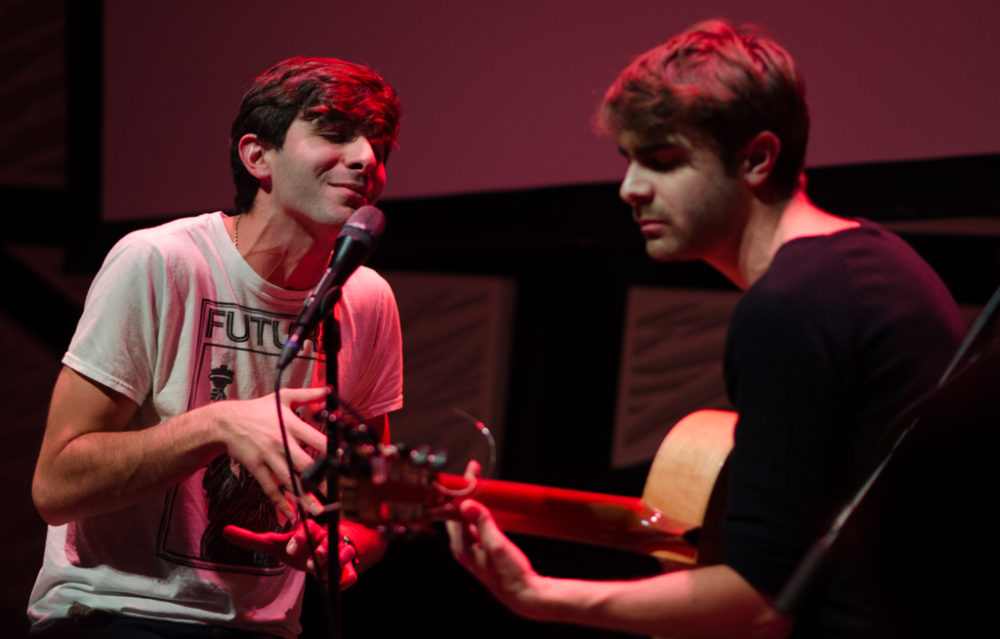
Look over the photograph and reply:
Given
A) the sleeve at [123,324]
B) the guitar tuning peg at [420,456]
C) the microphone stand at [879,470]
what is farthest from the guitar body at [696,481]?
the sleeve at [123,324]

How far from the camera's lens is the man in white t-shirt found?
192 cm

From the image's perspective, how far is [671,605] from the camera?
4.46ft

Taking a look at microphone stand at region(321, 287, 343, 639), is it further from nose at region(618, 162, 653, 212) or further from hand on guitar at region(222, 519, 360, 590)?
nose at region(618, 162, 653, 212)

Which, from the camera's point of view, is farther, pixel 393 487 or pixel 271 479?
pixel 271 479

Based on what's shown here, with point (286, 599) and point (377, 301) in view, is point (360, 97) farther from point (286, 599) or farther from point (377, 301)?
point (286, 599)

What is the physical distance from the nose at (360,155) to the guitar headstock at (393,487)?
97cm

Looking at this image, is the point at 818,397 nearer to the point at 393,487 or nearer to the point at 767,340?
the point at 767,340

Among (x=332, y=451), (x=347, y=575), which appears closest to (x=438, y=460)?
(x=332, y=451)

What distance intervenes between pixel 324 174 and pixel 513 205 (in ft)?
5.01

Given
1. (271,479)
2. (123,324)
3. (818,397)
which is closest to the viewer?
(818,397)

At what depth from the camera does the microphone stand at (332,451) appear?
1509 millimetres

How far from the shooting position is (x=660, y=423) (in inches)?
147

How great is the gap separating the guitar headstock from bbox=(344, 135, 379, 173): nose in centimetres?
97

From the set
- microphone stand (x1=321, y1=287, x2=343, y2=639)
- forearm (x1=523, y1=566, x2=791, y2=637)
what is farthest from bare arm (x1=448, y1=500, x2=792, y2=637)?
microphone stand (x1=321, y1=287, x2=343, y2=639)
